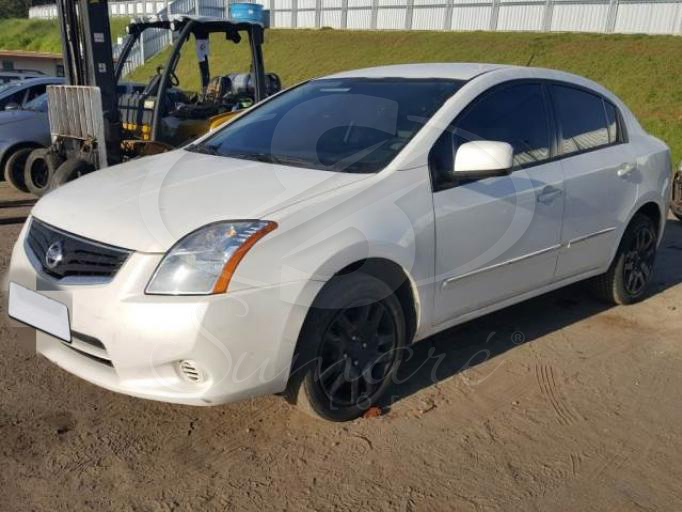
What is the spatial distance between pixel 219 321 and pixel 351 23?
3332 cm

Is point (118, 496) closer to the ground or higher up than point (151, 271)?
closer to the ground

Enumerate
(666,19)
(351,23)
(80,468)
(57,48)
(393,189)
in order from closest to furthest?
(80,468) → (393,189) → (666,19) → (351,23) → (57,48)

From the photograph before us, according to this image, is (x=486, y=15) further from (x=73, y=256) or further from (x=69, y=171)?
(x=73, y=256)

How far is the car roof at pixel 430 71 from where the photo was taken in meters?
4.06

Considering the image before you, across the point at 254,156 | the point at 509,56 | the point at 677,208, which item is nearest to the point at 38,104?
the point at 254,156

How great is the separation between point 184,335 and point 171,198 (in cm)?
76

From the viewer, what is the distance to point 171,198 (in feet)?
10.6

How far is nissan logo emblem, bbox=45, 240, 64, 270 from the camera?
3086 mm

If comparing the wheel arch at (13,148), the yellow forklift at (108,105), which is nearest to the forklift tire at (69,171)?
the yellow forklift at (108,105)

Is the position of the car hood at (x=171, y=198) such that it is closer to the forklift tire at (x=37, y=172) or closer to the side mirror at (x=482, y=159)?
the side mirror at (x=482, y=159)

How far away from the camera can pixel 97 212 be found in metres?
3.15

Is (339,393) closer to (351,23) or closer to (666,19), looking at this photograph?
(666,19)

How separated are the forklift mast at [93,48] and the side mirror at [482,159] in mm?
5972

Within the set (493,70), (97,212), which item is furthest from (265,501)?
(493,70)
